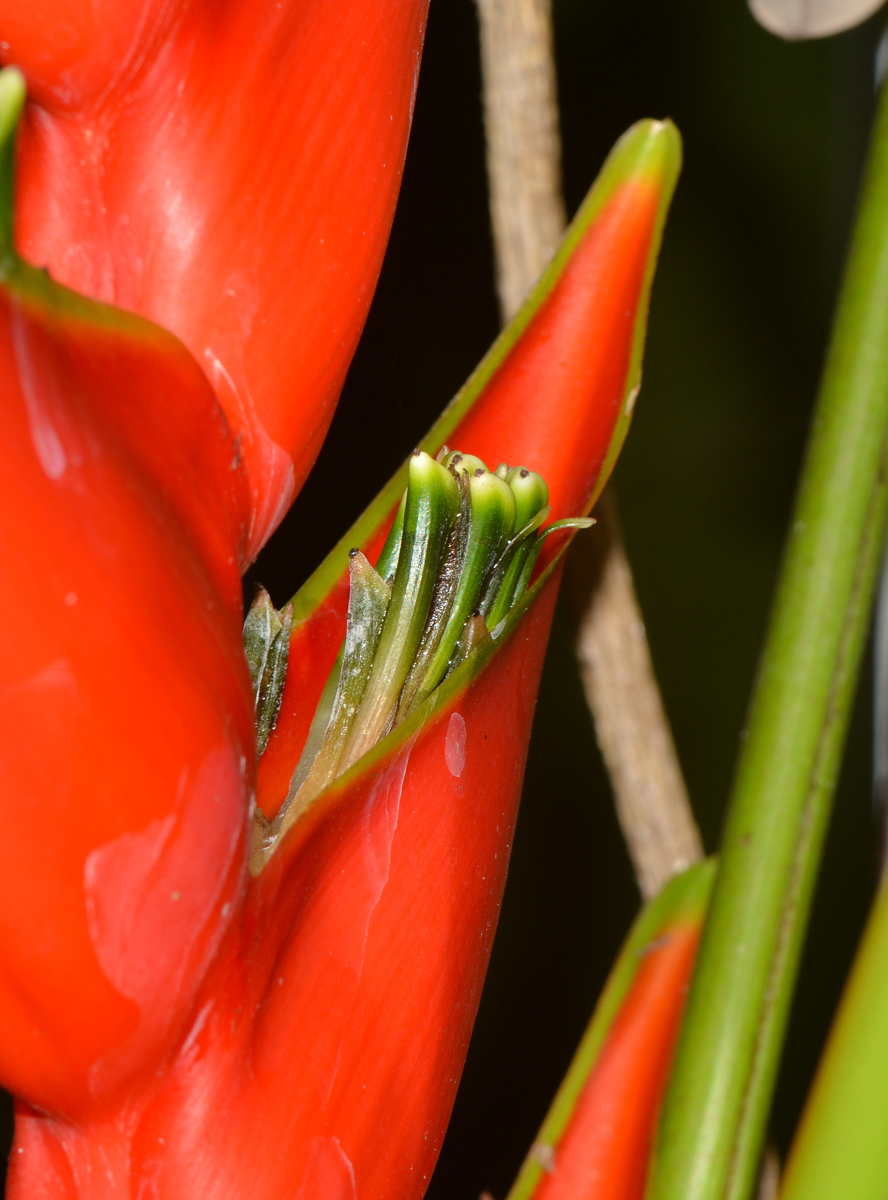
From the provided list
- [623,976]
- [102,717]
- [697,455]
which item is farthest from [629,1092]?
[697,455]

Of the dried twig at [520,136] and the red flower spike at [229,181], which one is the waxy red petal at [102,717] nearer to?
the red flower spike at [229,181]

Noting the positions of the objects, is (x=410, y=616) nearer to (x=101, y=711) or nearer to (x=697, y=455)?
(x=101, y=711)

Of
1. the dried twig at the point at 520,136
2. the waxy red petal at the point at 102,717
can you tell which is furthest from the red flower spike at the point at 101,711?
the dried twig at the point at 520,136

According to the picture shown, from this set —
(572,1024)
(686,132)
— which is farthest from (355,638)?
(686,132)

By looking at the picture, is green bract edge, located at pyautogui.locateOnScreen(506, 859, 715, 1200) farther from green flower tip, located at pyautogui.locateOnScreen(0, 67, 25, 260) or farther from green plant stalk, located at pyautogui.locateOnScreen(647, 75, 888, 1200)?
green flower tip, located at pyautogui.locateOnScreen(0, 67, 25, 260)

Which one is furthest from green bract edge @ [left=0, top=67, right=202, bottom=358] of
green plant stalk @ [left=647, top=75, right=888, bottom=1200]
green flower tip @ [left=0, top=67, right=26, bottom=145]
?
green plant stalk @ [left=647, top=75, right=888, bottom=1200]
